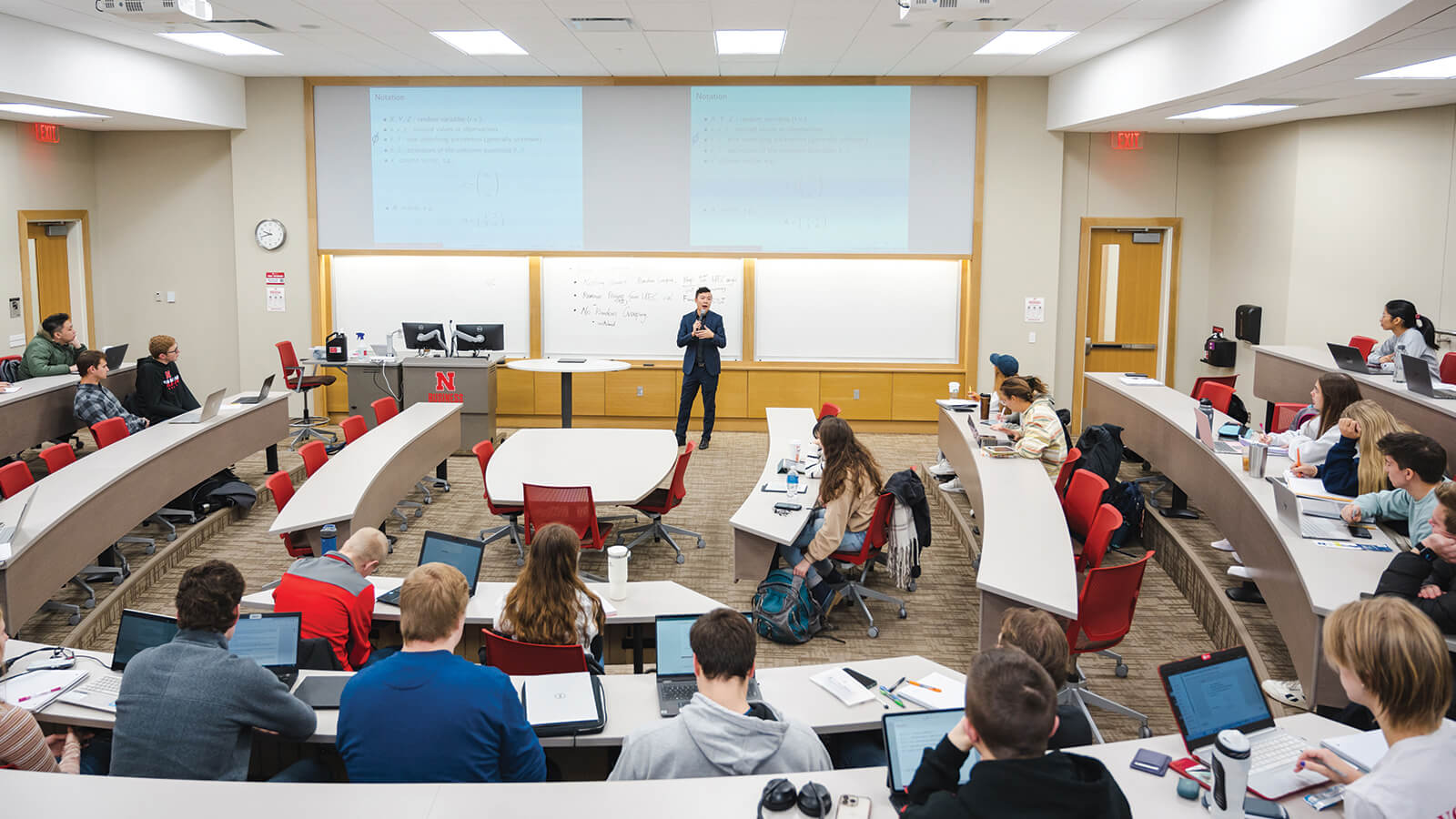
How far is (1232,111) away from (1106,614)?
19.8 feet

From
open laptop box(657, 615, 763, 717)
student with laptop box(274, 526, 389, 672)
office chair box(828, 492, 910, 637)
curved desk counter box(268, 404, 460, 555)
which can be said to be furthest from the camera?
office chair box(828, 492, 910, 637)

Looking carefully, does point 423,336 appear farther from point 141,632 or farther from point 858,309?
point 141,632

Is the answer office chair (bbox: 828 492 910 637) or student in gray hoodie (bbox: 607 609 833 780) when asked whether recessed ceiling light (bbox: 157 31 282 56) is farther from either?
student in gray hoodie (bbox: 607 609 833 780)

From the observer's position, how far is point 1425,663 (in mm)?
2527

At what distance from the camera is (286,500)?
618 cm

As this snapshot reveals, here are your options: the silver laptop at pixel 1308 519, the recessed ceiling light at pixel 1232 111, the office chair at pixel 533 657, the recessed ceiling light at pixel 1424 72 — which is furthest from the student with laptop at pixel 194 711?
the recessed ceiling light at pixel 1232 111

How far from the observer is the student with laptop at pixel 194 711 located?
3.03 metres

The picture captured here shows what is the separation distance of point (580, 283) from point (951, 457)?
481 cm

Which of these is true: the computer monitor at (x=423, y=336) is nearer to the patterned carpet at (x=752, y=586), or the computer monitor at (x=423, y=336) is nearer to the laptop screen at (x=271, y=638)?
the patterned carpet at (x=752, y=586)

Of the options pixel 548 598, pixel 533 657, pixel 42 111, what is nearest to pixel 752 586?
pixel 548 598

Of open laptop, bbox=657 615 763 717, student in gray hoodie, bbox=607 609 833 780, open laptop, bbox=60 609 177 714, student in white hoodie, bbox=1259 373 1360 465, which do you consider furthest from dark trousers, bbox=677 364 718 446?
student in gray hoodie, bbox=607 609 833 780

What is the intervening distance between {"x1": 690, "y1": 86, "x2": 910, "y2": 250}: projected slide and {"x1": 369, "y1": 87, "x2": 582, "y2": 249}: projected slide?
1.44 metres

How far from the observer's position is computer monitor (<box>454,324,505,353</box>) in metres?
10.5

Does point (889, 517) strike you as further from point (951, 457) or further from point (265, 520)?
point (265, 520)
